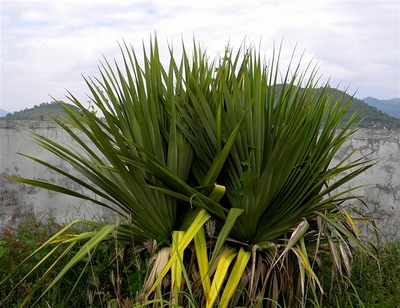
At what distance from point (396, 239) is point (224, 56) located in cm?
279

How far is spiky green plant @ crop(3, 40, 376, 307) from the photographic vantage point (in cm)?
338

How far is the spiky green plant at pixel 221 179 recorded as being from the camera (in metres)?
3.38

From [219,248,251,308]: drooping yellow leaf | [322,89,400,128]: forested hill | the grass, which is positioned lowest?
the grass

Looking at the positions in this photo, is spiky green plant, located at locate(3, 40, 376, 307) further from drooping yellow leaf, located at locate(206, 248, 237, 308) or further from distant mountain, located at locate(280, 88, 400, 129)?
distant mountain, located at locate(280, 88, 400, 129)

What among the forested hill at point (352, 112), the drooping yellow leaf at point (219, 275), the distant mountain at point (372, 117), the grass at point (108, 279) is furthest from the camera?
the forested hill at point (352, 112)

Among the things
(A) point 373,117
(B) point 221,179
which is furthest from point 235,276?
(A) point 373,117

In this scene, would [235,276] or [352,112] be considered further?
[352,112]

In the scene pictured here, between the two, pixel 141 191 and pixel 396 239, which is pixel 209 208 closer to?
pixel 141 191

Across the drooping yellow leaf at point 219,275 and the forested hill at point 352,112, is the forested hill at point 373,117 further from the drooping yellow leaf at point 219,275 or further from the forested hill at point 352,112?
the drooping yellow leaf at point 219,275

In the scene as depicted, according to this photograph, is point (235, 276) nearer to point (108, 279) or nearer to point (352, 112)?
point (108, 279)

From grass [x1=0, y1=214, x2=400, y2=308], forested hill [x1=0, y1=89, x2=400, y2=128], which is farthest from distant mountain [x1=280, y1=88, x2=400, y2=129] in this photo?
grass [x1=0, y1=214, x2=400, y2=308]

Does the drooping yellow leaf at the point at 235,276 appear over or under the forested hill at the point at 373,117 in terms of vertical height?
under

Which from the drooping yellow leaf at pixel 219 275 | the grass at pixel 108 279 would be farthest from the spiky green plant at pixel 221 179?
the grass at pixel 108 279

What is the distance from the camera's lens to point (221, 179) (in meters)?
3.72
